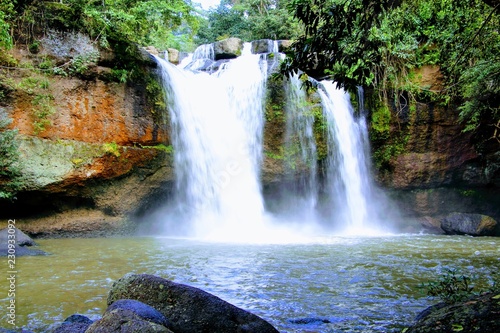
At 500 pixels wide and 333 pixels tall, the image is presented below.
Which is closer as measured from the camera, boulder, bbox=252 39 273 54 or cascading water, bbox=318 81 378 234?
cascading water, bbox=318 81 378 234

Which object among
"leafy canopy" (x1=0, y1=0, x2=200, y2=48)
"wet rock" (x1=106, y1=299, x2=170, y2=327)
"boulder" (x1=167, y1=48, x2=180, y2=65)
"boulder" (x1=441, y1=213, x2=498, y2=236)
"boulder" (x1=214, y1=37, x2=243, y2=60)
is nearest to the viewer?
"wet rock" (x1=106, y1=299, x2=170, y2=327)

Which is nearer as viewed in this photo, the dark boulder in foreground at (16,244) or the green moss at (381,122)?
the dark boulder in foreground at (16,244)

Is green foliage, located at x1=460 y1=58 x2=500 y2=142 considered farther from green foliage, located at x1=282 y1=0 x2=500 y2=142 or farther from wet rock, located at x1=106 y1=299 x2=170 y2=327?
wet rock, located at x1=106 y1=299 x2=170 y2=327

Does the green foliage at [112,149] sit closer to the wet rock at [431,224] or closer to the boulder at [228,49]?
the boulder at [228,49]

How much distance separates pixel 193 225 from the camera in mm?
12836

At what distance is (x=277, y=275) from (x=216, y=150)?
781 cm

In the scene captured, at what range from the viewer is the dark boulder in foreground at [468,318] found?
2309 millimetres

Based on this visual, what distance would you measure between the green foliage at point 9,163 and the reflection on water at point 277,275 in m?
1.47

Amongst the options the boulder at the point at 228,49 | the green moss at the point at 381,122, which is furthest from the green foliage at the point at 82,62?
the green moss at the point at 381,122

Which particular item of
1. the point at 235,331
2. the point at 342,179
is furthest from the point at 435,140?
the point at 235,331

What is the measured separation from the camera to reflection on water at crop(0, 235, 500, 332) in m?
4.26

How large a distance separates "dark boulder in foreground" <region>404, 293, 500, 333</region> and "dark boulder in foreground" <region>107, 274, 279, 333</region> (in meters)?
1.31

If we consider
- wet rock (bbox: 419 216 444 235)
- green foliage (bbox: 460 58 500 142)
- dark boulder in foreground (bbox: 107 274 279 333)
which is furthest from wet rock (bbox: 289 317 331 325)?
wet rock (bbox: 419 216 444 235)

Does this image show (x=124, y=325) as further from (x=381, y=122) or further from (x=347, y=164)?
(x=381, y=122)
